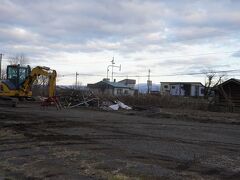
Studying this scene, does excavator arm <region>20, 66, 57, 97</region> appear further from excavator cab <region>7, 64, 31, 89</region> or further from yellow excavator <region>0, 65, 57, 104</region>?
excavator cab <region>7, 64, 31, 89</region>

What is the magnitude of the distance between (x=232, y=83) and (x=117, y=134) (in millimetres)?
32597

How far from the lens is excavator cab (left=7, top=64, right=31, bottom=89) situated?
126 feet

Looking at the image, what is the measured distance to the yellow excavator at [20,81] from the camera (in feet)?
122

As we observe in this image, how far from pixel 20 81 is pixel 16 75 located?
71cm

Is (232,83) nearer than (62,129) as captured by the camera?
No

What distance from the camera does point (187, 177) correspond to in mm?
10641

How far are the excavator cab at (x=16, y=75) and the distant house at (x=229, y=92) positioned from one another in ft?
69.5

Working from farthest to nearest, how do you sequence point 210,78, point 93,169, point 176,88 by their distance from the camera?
point 176,88
point 210,78
point 93,169

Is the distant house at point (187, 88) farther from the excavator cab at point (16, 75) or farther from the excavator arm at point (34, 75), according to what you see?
the excavator arm at point (34, 75)

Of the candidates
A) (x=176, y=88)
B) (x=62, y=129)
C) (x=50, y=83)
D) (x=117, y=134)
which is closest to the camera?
(x=117, y=134)

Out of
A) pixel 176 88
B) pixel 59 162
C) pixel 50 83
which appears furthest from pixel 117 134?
pixel 176 88

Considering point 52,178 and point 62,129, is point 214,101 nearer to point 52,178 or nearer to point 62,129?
point 62,129

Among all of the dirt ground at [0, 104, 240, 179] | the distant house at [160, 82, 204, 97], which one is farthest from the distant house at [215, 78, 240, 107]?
the distant house at [160, 82, 204, 97]

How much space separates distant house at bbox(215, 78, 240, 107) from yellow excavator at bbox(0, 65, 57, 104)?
20.1 meters
